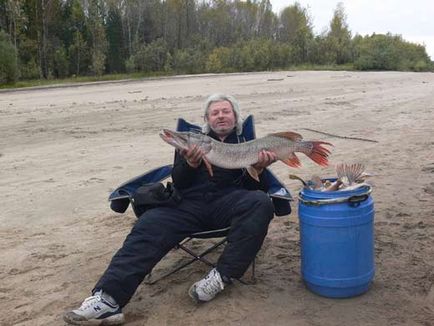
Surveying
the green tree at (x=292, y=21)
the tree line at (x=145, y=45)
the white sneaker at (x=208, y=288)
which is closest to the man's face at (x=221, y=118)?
the white sneaker at (x=208, y=288)

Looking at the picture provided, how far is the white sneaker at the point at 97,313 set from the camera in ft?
11.6

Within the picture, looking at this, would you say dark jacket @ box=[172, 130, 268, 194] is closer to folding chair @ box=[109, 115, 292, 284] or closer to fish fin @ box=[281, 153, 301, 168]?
folding chair @ box=[109, 115, 292, 284]

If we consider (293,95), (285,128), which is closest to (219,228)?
(285,128)

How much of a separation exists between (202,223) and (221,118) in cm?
81

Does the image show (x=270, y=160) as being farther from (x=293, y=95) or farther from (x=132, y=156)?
(x=293, y=95)

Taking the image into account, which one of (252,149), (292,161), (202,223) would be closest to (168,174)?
(202,223)

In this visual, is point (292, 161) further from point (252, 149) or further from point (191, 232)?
point (191, 232)

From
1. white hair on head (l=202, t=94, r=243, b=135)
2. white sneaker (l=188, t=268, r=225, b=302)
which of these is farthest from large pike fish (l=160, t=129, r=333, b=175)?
white sneaker (l=188, t=268, r=225, b=302)

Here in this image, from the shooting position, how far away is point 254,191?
407cm

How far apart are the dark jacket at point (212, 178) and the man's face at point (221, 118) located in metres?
0.07

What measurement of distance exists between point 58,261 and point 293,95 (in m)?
15.4

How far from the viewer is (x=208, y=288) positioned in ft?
12.6

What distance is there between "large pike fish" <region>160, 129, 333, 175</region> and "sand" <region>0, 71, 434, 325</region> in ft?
3.14

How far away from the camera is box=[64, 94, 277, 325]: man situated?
142 inches
